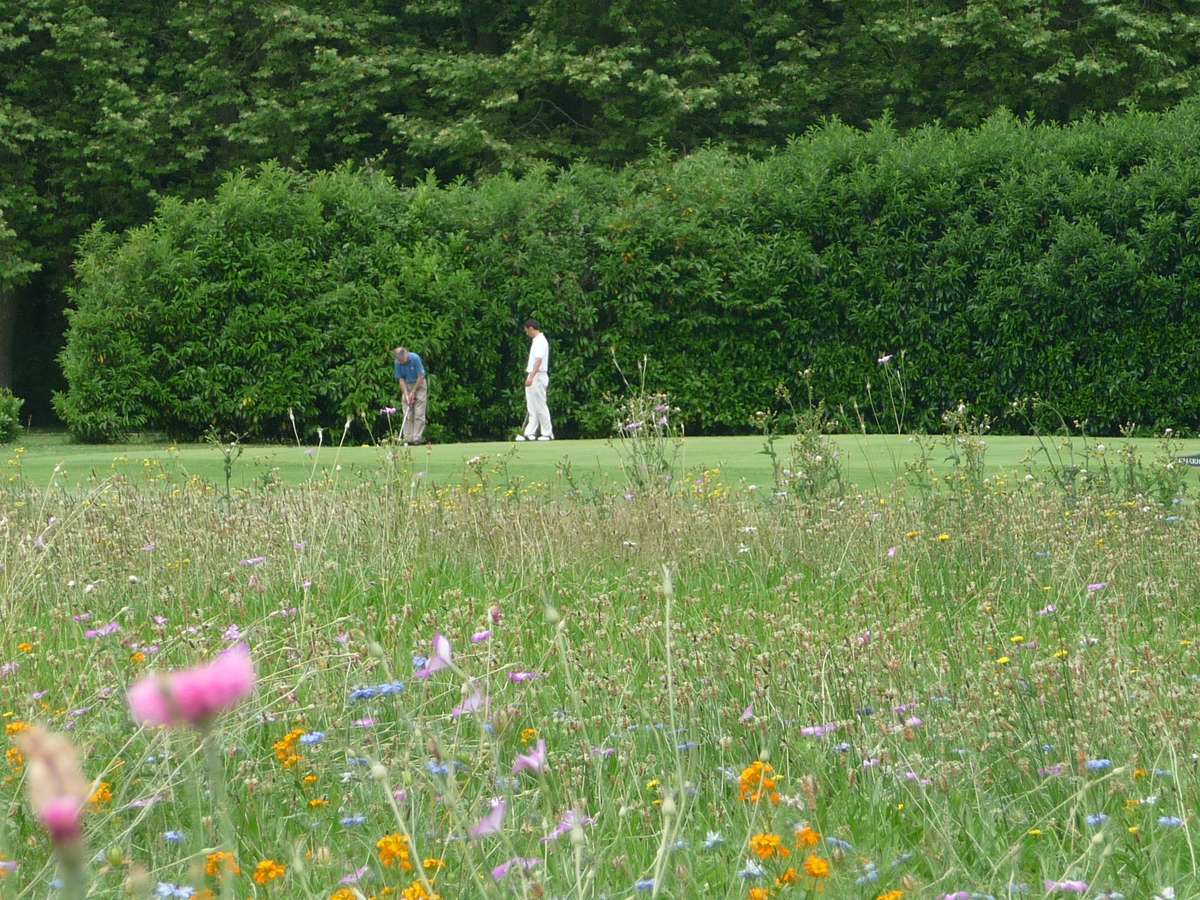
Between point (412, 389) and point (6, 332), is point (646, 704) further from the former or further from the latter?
point (6, 332)

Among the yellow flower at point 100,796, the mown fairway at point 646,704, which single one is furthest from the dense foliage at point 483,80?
the yellow flower at point 100,796

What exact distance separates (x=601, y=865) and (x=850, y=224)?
18.1 m

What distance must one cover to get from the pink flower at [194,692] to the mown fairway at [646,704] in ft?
1.16

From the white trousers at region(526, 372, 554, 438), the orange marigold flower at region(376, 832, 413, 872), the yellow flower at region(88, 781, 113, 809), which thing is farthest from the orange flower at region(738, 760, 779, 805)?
the white trousers at region(526, 372, 554, 438)

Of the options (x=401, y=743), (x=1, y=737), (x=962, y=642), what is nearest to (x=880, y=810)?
(x=401, y=743)

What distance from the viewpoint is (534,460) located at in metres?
14.2

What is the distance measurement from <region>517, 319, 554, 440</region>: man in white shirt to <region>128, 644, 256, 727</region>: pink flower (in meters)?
17.6

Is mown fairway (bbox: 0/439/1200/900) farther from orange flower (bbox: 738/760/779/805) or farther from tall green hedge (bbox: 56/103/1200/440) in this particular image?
tall green hedge (bbox: 56/103/1200/440)

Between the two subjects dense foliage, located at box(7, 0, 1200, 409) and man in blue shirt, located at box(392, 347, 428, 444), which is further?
dense foliage, located at box(7, 0, 1200, 409)

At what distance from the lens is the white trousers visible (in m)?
18.8

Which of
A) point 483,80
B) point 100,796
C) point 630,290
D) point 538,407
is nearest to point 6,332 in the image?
point 483,80

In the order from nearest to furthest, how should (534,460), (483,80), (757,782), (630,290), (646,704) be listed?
(757,782)
(646,704)
(534,460)
(630,290)
(483,80)

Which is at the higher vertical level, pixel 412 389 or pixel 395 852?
pixel 412 389

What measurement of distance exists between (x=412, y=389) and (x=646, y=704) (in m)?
15.5
